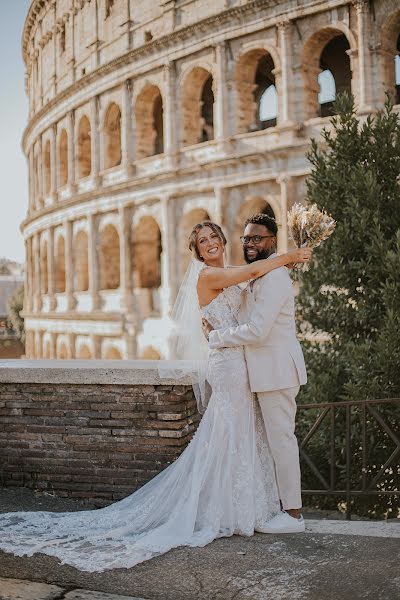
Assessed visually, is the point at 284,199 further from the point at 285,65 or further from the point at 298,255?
the point at 298,255

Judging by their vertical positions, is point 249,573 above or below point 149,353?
below

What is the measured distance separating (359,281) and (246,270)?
4.39 m

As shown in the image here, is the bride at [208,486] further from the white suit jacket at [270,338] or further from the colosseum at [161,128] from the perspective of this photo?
the colosseum at [161,128]

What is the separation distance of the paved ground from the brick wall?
111 centimetres

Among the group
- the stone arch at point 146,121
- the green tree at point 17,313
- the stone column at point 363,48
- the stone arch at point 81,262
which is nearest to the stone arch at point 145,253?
the stone arch at point 146,121

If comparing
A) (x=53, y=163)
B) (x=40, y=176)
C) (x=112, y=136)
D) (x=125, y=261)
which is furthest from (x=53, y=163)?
(x=125, y=261)

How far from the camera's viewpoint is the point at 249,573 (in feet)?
11.6

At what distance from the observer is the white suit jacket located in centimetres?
403

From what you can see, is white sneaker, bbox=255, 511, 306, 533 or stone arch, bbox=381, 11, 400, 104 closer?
white sneaker, bbox=255, 511, 306, 533

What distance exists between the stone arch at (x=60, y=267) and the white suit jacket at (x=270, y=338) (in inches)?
971

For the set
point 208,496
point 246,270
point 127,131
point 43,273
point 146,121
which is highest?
point 146,121

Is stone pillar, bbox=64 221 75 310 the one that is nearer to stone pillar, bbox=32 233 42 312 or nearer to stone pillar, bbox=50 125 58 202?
stone pillar, bbox=50 125 58 202

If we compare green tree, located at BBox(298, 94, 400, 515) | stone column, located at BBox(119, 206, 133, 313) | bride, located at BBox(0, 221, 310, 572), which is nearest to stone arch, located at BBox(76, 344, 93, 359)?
stone column, located at BBox(119, 206, 133, 313)

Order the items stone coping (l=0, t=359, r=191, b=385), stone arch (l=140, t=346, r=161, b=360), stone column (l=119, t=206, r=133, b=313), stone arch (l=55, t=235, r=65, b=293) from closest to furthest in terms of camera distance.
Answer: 1. stone coping (l=0, t=359, r=191, b=385)
2. stone arch (l=140, t=346, r=161, b=360)
3. stone column (l=119, t=206, r=133, b=313)
4. stone arch (l=55, t=235, r=65, b=293)
